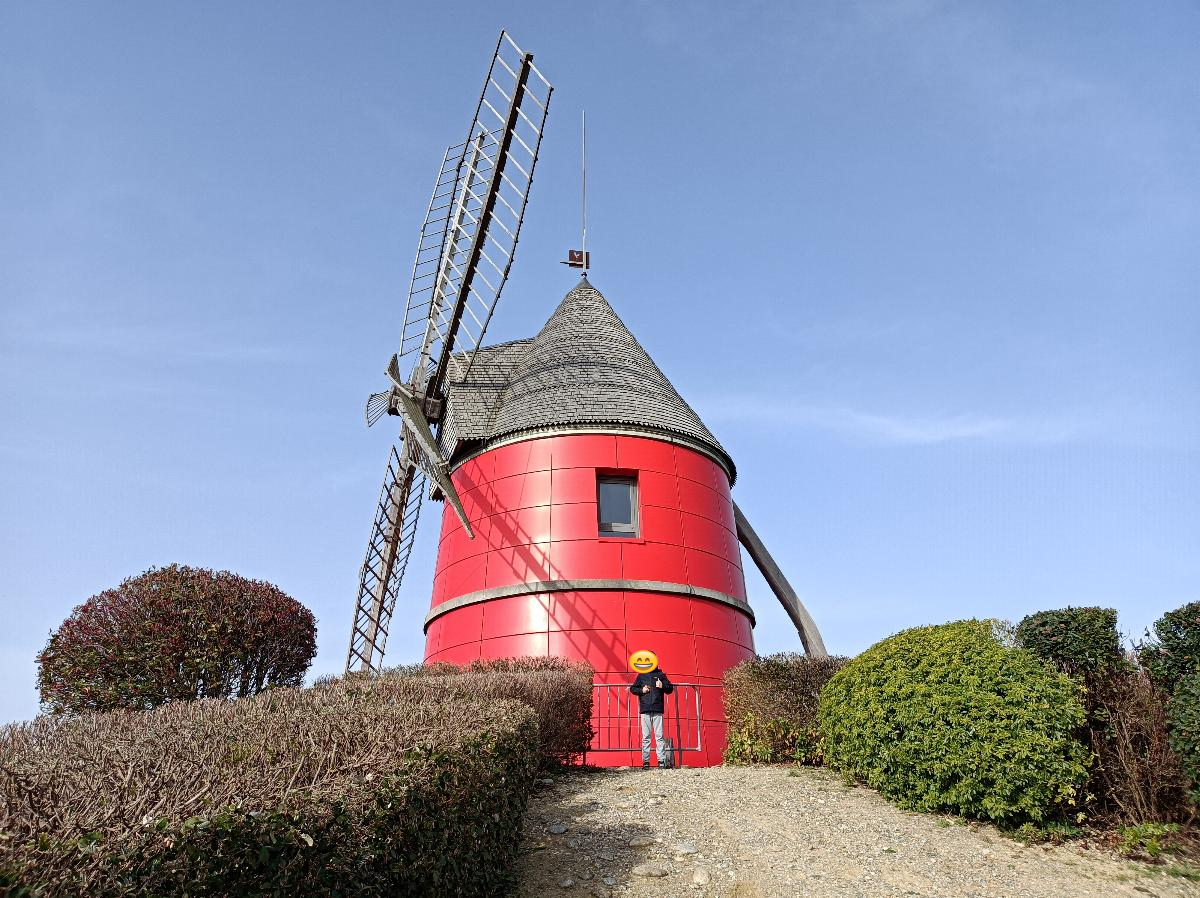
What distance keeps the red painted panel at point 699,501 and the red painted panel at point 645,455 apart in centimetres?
42

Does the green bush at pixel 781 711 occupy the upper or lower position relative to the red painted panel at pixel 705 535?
lower

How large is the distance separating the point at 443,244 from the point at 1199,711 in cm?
1441

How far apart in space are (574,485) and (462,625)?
10.4 ft

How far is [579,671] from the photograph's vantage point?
1224 cm

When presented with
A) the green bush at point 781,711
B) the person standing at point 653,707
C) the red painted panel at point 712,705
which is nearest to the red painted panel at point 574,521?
the person standing at point 653,707

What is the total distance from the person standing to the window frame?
2.92 metres

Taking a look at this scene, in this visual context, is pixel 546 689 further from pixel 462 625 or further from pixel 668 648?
pixel 462 625

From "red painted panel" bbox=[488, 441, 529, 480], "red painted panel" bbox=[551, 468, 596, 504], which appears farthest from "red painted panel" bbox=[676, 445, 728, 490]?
"red painted panel" bbox=[488, 441, 529, 480]

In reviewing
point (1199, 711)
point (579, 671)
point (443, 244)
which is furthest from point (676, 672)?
point (443, 244)

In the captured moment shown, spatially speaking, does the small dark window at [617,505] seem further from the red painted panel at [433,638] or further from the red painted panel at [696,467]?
the red painted panel at [433,638]

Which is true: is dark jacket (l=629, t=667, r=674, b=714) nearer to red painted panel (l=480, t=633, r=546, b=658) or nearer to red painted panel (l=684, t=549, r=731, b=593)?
red painted panel (l=480, t=633, r=546, b=658)

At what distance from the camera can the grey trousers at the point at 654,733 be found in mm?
12484

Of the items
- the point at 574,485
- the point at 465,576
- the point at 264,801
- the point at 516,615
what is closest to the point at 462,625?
the point at 465,576

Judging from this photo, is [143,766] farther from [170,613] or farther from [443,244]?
[443,244]
